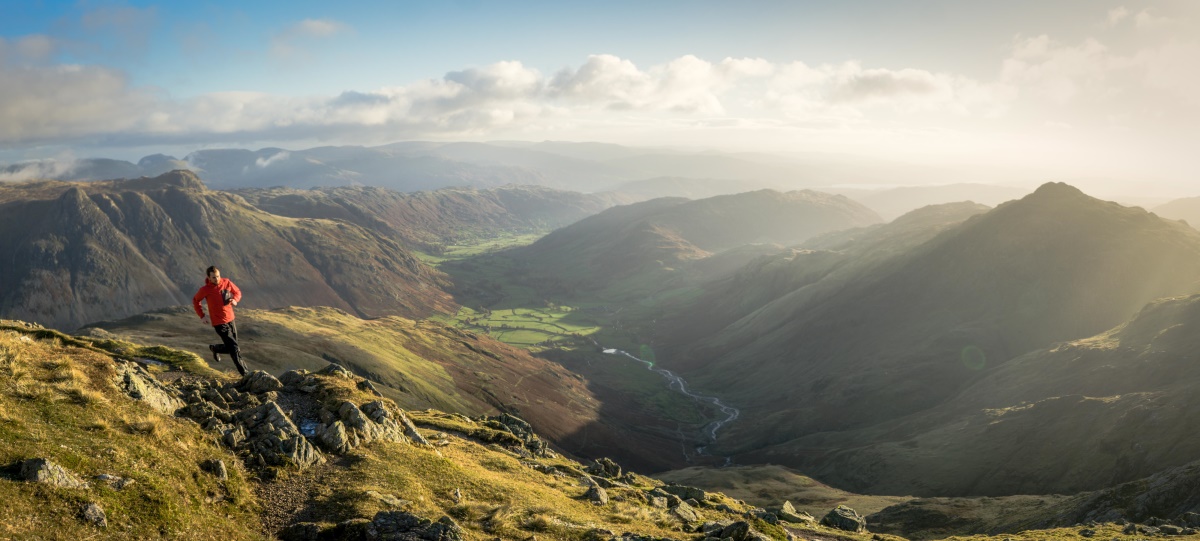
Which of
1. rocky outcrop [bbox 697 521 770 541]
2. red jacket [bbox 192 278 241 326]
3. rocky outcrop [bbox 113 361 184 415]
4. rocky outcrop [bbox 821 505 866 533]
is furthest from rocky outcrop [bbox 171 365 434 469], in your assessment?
rocky outcrop [bbox 821 505 866 533]

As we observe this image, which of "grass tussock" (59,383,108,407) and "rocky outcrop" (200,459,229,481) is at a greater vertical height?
"grass tussock" (59,383,108,407)

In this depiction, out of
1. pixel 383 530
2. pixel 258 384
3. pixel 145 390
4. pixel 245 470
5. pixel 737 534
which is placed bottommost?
pixel 737 534

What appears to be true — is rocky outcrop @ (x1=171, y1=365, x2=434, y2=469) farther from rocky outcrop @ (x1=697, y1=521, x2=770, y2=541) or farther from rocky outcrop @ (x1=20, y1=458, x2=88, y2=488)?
rocky outcrop @ (x1=697, y1=521, x2=770, y2=541)

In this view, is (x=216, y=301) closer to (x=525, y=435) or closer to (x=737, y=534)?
(x=737, y=534)

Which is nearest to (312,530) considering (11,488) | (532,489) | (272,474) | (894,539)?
(272,474)

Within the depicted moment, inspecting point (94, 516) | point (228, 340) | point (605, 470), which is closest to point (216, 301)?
point (228, 340)

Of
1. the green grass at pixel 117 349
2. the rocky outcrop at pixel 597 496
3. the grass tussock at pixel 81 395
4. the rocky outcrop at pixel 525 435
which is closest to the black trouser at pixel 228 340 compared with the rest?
the grass tussock at pixel 81 395

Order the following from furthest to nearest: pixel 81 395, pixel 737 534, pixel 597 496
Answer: pixel 597 496 → pixel 737 534 → pixel 81 395
